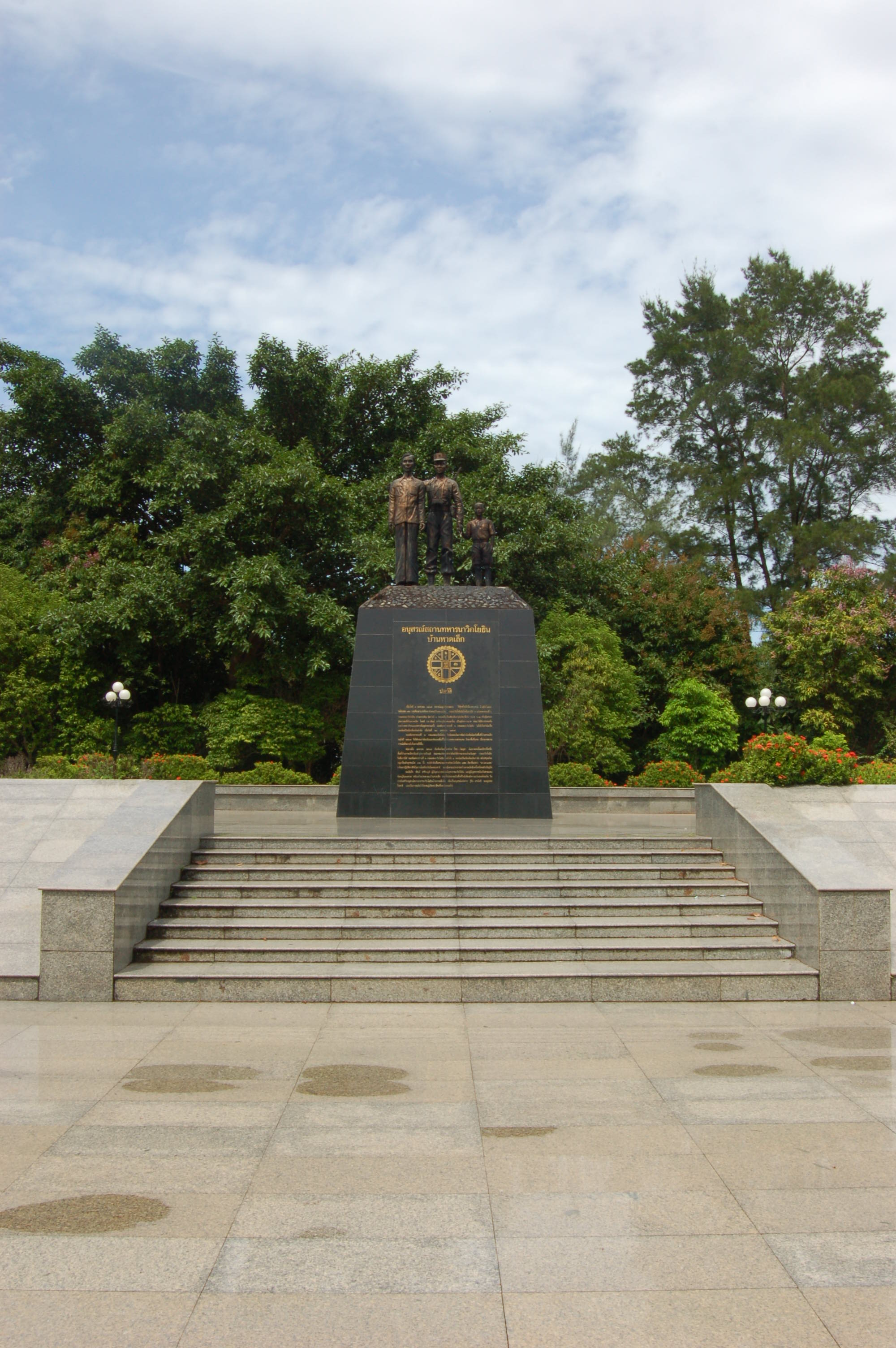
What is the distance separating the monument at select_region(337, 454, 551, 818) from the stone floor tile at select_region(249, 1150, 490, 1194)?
31.8ft

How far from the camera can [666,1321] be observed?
3.32 meters

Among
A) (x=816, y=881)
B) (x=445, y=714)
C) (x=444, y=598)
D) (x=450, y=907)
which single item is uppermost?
(x=444, y=598)

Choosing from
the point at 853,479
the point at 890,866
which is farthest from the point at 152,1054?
the point at 853,479

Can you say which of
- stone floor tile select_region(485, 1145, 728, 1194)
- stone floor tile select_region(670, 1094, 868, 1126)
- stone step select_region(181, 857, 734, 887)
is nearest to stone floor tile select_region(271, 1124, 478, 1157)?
stone floor tile select_region(485, 1145, 728, 1194)

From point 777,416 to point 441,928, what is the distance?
106ft

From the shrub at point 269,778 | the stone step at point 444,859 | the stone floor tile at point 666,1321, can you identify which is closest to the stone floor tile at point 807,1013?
the stone step at point 444,859

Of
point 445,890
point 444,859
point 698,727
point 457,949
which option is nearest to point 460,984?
point 457,949

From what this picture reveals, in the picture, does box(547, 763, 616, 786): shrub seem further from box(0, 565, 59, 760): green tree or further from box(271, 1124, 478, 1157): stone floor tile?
box(271, 1124, 478, 1157): stone floor tile

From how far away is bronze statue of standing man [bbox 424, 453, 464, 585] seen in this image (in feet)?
53.5

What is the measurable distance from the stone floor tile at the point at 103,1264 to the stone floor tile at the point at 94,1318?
4 centimetres

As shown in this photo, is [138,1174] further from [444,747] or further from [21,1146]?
[444,747]

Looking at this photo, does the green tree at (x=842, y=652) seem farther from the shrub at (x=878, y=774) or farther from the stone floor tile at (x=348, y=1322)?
the stone floor tile at (x=348, y=1322)

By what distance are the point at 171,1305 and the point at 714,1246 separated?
1.90 meters

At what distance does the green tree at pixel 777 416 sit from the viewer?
34781 millimetres
